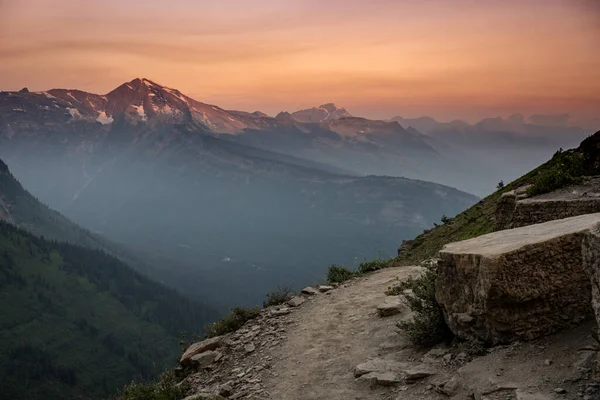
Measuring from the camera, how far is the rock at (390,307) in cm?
1573

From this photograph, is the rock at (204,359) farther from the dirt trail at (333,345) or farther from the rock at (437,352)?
the rock at (437,352)

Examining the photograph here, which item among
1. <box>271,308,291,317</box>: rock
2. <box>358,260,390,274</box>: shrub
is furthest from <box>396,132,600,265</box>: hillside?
<box>271,308,291,317</box>: rock

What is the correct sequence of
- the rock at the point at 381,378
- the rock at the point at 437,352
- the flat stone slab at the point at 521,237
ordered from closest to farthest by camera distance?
the flat stone slab at the point at 521,237 → the rock at the point at 381,378 → the rock at the point at 437,352

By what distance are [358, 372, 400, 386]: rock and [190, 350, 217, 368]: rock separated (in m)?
Result: 6.01

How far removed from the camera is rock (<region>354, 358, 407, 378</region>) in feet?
39.1

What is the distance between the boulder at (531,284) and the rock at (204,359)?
8.88 metres

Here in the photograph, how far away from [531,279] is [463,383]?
96.7 inches

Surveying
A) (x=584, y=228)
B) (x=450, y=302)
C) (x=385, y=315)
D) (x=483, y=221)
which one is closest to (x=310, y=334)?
(x=385, y=315)

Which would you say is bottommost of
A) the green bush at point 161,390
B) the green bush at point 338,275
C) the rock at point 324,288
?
the green bush at point 161,390

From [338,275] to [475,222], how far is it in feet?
27.7

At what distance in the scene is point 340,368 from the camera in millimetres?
13062

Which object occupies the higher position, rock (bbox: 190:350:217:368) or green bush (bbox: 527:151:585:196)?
green bush (bbox: 527:151:585:196)

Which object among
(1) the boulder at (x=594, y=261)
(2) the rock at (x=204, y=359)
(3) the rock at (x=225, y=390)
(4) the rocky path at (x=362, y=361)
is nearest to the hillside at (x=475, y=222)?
(4) the rocky path at (x=362, y=361)

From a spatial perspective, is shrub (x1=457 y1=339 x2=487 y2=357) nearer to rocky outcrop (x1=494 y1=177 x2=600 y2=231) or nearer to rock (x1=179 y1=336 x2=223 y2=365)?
rocky outcrop (x1=494 y1=177 x2=600 y2=231)
